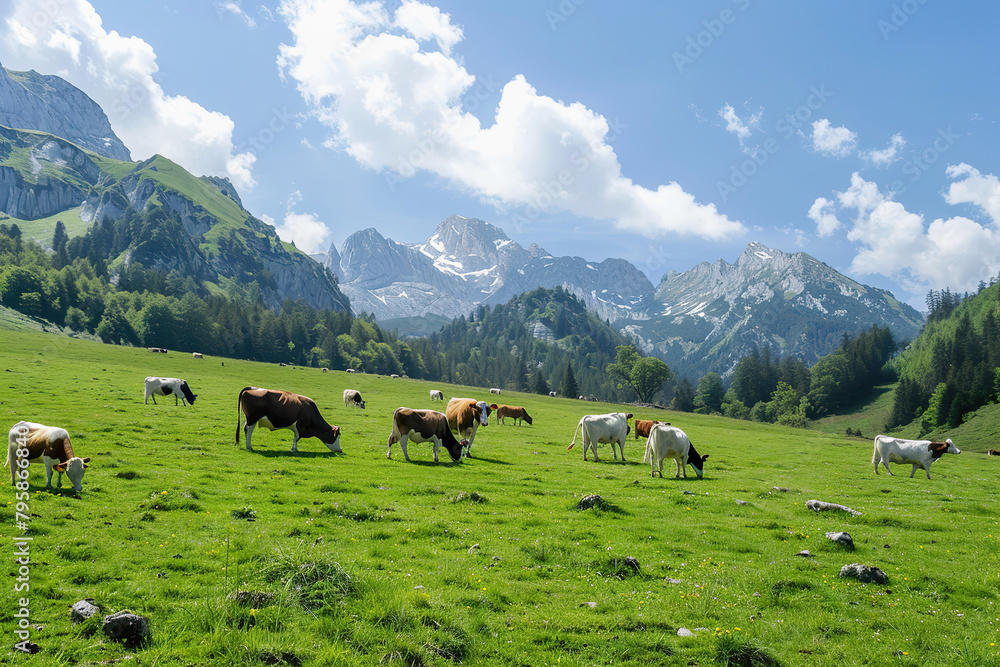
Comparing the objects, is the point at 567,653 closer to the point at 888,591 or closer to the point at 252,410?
the point at 888,591

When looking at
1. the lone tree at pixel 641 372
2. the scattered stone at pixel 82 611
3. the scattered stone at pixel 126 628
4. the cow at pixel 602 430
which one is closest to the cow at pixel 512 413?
the cow at pixel 602 430

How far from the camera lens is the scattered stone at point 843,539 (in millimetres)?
12492

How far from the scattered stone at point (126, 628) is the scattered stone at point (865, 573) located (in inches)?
486

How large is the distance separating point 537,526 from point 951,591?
342 inches

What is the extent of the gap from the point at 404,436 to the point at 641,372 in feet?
414

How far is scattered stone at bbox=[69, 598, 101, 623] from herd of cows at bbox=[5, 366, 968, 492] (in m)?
7.50

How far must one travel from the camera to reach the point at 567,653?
723cm

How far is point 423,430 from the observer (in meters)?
24.4

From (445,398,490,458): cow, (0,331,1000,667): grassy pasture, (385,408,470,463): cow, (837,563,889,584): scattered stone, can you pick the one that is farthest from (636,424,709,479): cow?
(837,563,889,584): scattered stone

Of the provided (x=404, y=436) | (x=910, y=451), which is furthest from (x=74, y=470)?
(x=910, y=451)

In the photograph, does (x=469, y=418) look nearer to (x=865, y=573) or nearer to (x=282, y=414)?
(x=282, y=414)

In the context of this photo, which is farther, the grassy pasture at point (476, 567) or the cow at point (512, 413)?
the cow at point (512, 413)

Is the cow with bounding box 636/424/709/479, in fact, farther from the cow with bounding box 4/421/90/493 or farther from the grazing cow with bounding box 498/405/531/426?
the grazing cow with bounding box 498/405/531/426

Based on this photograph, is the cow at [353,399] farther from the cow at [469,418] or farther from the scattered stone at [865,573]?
the scattered stone at [865,573]
